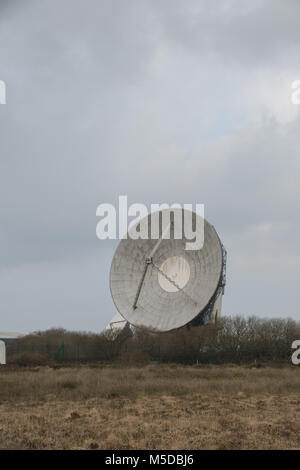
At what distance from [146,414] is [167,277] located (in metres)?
29.8

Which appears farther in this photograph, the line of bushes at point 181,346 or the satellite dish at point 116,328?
the satellite dish at point 116,328

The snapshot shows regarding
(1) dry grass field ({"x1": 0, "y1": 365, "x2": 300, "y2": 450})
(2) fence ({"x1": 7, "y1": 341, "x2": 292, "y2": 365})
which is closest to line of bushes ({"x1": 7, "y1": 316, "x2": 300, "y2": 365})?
(2) fence ({"x1": 7, "y1": 341, "x2": 292, "y2": 365})

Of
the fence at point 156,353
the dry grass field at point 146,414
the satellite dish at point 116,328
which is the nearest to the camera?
the dry grass field at point 146,414

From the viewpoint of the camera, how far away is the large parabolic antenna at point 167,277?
43.6 meters

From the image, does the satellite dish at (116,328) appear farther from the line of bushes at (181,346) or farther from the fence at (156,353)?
the fence at (156,353)

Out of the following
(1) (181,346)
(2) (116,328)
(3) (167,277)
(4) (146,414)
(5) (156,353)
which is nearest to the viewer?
(4) (146,414)

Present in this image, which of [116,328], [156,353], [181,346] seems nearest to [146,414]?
[181,346]

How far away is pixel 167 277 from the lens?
4584cm

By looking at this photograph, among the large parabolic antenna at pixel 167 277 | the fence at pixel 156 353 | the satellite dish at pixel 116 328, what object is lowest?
the fence at pixel 156 353

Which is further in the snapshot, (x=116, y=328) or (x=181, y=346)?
(x=116, y=328)

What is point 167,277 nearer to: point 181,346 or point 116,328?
point 181,346

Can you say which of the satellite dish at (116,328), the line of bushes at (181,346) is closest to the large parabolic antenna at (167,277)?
the line of bushes at (181,346)

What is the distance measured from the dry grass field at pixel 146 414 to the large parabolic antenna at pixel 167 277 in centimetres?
1683

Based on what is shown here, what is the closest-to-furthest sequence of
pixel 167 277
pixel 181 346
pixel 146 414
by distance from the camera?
1. pixel 146 414
2. pixel 181 346
3. pixel 167 277
